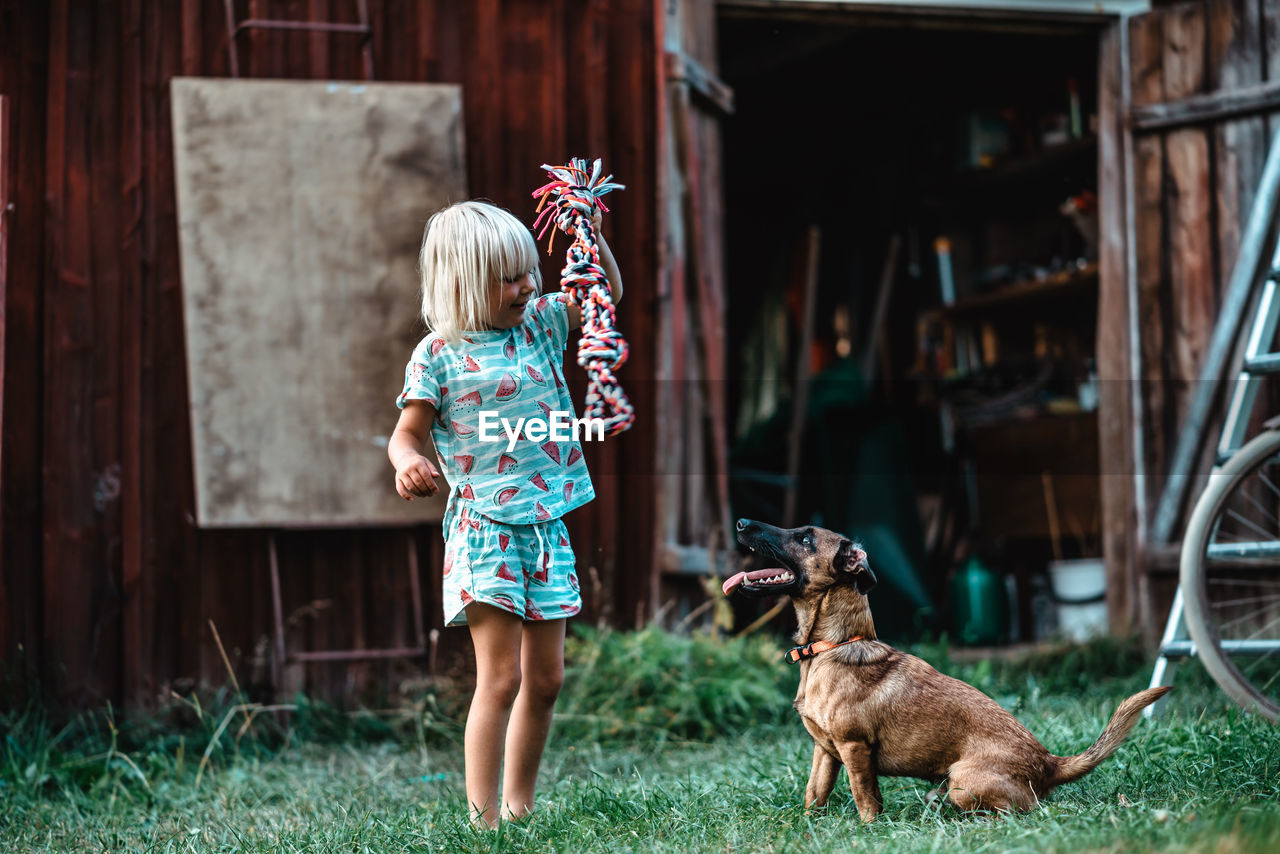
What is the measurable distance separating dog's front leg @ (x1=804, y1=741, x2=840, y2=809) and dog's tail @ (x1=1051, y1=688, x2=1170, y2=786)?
0.50m

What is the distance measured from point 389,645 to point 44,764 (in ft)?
4.59

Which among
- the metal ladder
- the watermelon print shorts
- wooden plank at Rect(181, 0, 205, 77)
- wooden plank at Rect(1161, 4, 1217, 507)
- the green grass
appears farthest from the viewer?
wooden plank at Rect(1161, 4, 1217, 507)

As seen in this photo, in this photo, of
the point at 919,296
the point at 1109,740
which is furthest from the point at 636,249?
the point at 919,296

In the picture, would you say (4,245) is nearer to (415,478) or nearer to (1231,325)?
(415,478)

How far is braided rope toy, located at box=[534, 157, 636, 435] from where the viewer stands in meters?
3.04

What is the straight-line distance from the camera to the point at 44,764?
14.4 feet

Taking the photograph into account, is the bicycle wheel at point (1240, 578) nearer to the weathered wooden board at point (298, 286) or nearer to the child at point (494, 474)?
the child at point (494, 474)

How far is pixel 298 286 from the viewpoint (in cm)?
513

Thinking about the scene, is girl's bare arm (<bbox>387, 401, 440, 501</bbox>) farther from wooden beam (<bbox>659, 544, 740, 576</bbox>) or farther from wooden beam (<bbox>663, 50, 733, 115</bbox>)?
wooden beam (<bbox>663, 50, 733, 115</bbox>)

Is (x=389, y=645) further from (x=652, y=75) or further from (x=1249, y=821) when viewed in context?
(x=1249, y=821)

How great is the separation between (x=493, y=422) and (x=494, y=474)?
128 millimetres

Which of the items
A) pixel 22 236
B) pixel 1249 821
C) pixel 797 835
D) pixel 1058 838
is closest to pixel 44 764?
pixel 22 236

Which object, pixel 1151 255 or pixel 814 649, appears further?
pixel 1151 255

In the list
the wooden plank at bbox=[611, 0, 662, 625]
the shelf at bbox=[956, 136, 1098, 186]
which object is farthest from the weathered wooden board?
the shelf at bbox=[956, 136, 1098, 186]
